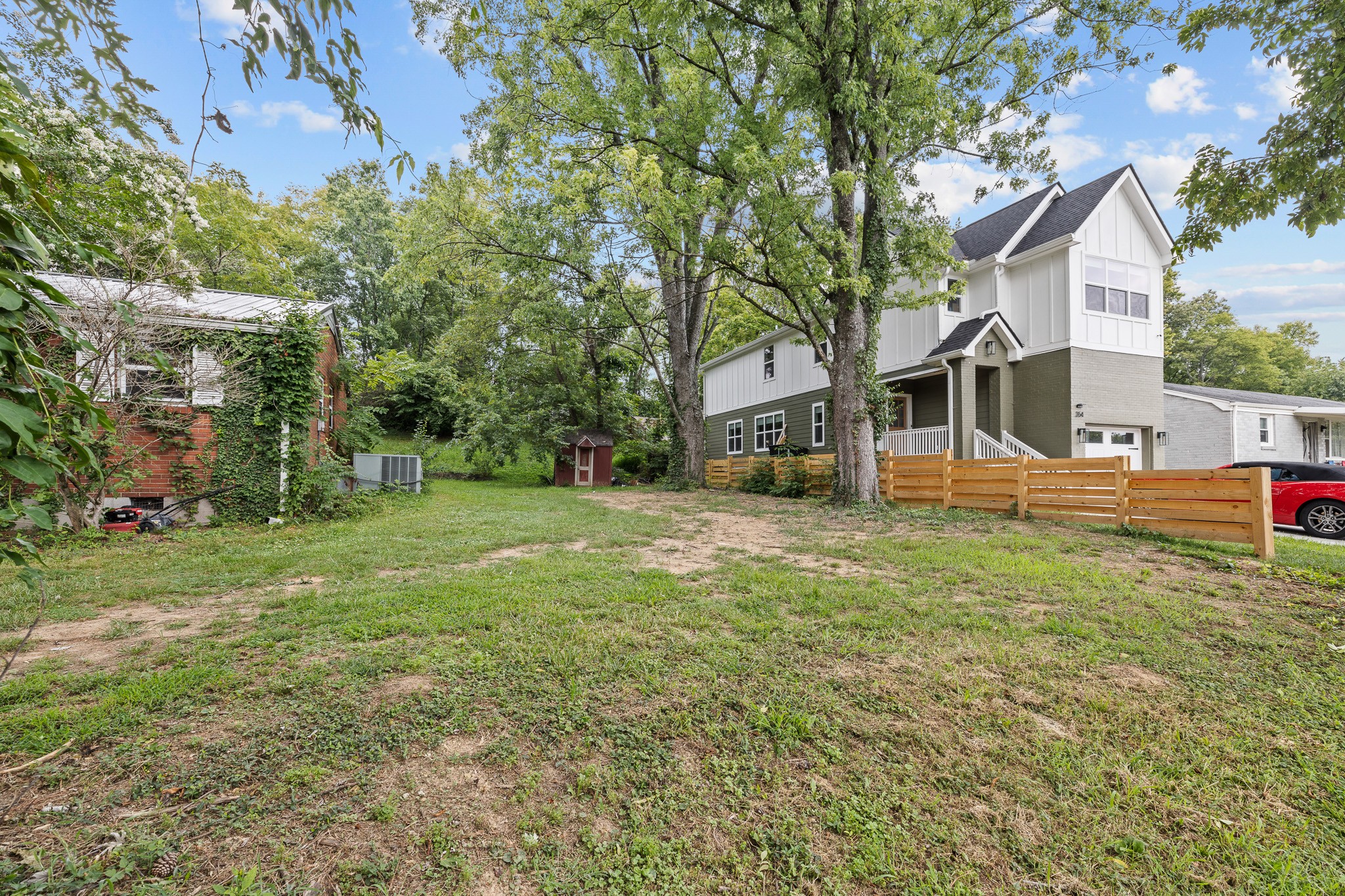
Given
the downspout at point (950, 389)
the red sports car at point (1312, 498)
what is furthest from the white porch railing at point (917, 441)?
the red sports car at point (1312, 498)

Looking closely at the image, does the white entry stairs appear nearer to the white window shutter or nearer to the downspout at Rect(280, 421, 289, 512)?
the downspout at Rect(280, 421, 289, 512)

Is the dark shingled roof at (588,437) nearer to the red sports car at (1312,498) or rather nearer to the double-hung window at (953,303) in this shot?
the double-hung window at (953,303)

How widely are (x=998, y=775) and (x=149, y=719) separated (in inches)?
151

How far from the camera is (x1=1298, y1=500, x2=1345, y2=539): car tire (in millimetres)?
9234

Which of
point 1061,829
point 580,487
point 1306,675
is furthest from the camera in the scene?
point 580,487

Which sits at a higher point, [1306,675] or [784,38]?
[784,38]

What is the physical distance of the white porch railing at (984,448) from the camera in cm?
1299

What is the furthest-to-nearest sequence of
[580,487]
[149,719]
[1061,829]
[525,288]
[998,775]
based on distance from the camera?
[580,487] < [525,288] < [149,719] < [998,775] < [1061,829]

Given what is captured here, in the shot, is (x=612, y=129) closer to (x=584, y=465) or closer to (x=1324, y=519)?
(x=584, y=465)

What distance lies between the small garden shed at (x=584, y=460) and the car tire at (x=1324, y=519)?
17.6 m

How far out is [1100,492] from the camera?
8.59m

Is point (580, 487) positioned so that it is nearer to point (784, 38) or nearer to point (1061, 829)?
point (784, 38)

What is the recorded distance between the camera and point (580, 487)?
18859 mm

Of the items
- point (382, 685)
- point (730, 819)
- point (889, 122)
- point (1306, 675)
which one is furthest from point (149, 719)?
point (889, 122)
